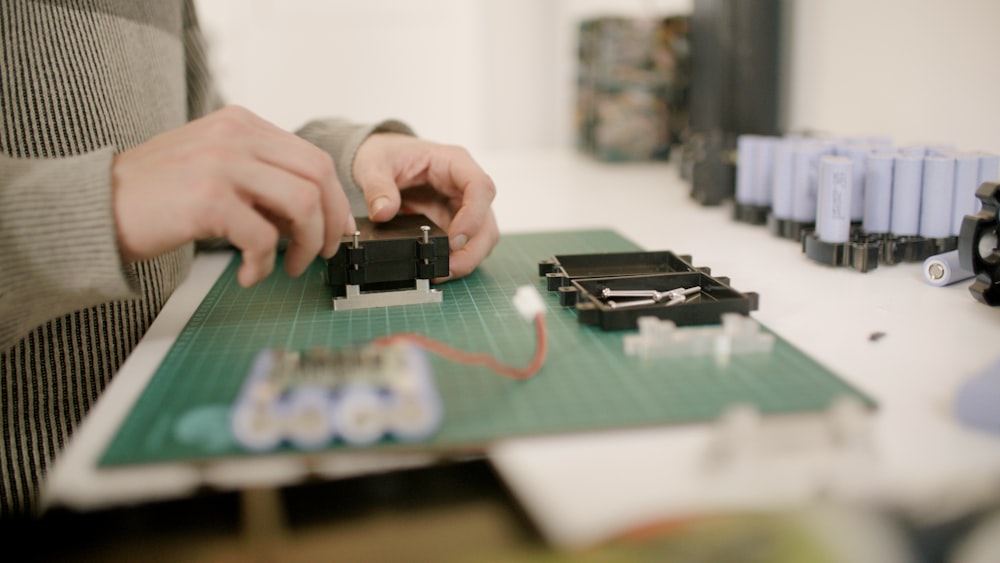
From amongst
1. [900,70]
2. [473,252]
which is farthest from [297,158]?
[900,70]

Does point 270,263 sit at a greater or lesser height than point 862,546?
greater

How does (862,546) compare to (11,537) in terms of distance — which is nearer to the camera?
(862,546)

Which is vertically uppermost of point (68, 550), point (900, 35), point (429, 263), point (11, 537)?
point (900, 35)

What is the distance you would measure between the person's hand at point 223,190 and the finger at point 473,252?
26cm

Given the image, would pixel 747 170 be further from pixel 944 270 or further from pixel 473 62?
pixel 473 62

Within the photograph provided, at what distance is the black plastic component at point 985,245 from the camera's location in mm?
778

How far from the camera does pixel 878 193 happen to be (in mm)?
1007

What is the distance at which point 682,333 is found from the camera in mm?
657

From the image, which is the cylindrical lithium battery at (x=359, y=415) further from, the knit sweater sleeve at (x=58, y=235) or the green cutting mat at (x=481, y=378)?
the knit sweater sleeve at (x=58, y=235)

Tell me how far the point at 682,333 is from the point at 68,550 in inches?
18.6

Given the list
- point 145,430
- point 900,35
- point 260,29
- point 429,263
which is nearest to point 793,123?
point 900,35

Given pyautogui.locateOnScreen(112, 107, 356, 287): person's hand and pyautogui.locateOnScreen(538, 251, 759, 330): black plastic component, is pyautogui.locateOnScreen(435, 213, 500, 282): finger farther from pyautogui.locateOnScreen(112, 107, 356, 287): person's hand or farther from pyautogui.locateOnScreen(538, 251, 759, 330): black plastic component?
pyautogui.locateOnScreen(112, 107, 356, 287): person's hand

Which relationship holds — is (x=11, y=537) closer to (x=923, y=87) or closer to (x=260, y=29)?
(x=923, y=87)

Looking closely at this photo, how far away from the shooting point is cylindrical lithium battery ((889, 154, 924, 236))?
0.97 metres
